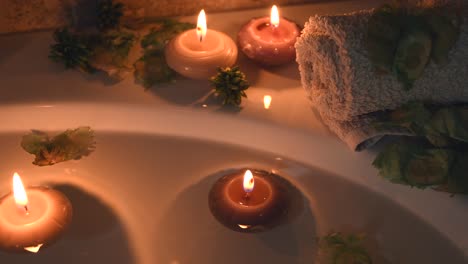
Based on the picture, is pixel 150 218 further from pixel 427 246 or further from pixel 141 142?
pixel 427 246

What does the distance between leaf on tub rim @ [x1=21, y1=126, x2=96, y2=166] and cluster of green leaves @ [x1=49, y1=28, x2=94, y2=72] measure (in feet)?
0.34

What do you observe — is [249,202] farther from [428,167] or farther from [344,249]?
[428,167]

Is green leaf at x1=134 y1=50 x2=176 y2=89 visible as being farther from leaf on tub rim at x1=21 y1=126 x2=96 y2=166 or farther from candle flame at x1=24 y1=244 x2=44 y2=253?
candle flame at x1=24 y1=244 x2=44 y2=253

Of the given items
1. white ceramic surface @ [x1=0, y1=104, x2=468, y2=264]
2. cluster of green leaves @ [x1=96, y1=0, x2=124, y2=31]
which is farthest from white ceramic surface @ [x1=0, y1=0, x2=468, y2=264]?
cluster of green leaves @ [x1=96, y1=0, x2=124, y2=31]

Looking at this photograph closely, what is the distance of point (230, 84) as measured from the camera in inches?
30.0

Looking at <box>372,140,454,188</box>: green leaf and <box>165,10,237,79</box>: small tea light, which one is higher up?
<box>165,10,237,79</box>: small tea light

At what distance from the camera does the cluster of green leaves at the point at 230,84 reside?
0.76 meters

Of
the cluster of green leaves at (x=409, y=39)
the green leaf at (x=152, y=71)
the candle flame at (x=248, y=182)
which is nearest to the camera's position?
the cluster of green leaves at (x=409, y=39)

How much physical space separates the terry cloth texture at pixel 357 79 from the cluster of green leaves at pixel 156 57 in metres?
0.23

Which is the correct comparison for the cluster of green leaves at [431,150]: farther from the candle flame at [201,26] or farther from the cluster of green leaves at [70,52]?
the cluster of green leaves at [70,52]

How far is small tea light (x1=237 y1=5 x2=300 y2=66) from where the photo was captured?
0.81 m

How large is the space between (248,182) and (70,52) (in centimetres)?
36

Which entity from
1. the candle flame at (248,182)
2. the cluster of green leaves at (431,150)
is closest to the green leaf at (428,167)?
the cluster of green leaves at (431,150)

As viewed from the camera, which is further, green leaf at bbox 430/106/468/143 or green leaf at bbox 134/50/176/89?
green leaf at bbox 134/50/176/89
